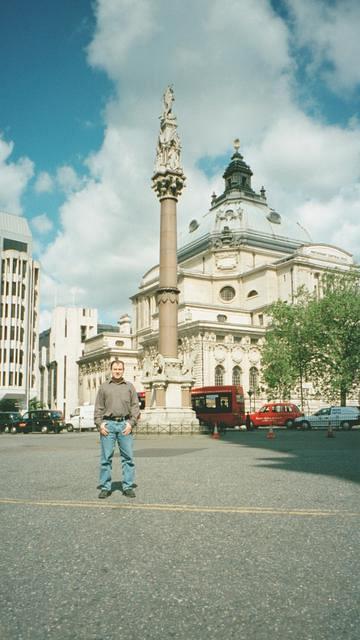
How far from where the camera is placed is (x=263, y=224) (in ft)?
309

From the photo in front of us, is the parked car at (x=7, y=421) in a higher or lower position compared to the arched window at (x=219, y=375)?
lower

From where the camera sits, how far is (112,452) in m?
8.66

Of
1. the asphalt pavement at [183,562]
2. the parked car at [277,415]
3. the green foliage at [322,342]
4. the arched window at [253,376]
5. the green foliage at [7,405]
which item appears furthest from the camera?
the arched window at [253,376]

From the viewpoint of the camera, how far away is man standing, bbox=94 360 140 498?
28.2 ft

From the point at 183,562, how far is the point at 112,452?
13.2ft

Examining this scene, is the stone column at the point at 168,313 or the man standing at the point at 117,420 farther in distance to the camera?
the stone column at the point at 168,313

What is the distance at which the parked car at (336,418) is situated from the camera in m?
39.9

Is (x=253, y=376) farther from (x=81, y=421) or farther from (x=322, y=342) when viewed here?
(x=81, y=421)

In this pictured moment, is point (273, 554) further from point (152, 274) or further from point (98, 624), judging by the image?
point (152, 274)

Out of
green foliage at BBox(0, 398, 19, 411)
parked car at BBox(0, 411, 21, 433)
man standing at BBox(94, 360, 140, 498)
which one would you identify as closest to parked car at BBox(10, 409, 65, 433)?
parked car at BBox(0, 411, 21, 433)

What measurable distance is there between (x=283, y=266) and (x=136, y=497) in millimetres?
73784

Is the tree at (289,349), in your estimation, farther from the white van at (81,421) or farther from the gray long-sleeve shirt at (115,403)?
the gray long-sleeve shirt at (115,403)

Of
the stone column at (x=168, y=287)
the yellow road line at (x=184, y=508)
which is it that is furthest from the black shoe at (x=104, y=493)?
the stone column at (x=168, y=287)

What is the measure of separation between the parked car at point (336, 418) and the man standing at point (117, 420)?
108 feet
